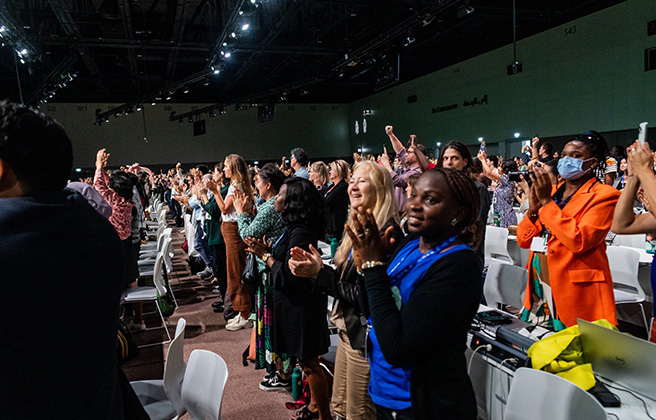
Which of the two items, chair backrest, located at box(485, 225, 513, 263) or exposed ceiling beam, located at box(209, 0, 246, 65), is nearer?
chair backrest, located at box(485, 225, 513, 263)

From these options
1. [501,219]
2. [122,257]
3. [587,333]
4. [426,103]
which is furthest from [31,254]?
[426,103]

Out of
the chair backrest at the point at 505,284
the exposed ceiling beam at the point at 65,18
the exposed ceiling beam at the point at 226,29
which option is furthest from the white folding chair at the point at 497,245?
the exposed ceiling beam at the point at 65,18

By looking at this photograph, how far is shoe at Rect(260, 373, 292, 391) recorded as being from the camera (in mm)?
3217

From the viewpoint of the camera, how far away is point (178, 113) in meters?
21.3

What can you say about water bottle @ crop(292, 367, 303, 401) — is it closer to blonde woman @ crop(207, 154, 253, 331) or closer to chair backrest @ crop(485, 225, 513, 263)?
blonde woman @ crop(207, 154, 253, 331)

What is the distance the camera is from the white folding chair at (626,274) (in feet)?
11.6

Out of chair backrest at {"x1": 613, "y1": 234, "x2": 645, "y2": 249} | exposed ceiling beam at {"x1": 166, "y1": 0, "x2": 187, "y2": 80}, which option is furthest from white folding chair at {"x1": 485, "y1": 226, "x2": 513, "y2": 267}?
exposed ceiling beam at {"x1": 166, "y1": 0, "x2": 187, "y2": 80}

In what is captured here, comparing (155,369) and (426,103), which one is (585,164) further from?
(426,103)

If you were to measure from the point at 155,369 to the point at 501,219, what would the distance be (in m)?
4.66

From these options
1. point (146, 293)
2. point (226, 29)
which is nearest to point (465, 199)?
point (146, 293)

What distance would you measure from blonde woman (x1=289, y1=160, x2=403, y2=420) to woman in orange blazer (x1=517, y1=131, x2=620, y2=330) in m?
0.90

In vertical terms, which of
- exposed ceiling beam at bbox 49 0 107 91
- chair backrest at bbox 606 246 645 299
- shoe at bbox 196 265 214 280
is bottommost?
shoe at bbox 196 265 214 280

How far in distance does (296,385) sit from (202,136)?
800 inches

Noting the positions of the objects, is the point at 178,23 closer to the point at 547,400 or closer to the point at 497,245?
the point at 497,245
